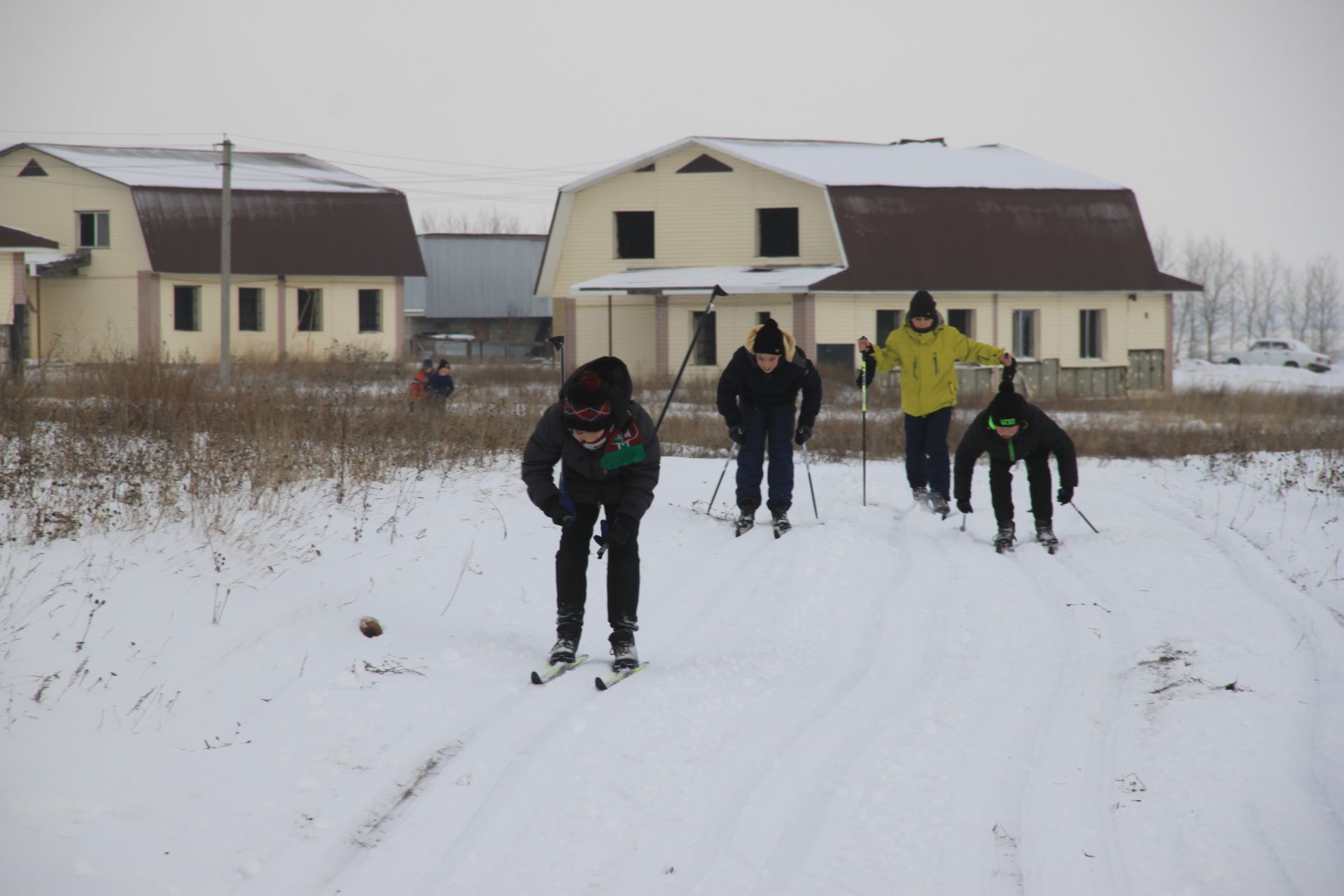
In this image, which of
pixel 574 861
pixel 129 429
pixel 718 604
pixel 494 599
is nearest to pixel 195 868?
pixel 574 861

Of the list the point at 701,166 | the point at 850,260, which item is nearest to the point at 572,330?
the point at 701,166

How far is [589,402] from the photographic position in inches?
255

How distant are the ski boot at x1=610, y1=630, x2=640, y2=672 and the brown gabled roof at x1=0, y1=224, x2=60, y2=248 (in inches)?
791

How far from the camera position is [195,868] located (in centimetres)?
441

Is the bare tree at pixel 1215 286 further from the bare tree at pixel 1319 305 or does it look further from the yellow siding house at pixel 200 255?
the yellow siding house at pixel 200 255

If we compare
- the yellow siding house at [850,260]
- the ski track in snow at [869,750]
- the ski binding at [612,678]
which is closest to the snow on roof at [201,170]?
the yellow siding house at [850,260]

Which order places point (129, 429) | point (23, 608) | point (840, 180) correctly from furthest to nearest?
1. point (840, 180)
2. point (129, 429)
3. point (23, 608)

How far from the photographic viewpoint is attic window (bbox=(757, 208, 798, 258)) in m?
33.2

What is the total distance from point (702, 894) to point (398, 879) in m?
1.12

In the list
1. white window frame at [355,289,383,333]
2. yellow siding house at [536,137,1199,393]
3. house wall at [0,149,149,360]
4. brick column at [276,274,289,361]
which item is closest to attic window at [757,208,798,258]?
yellow siding house at [536,137,1199,393]

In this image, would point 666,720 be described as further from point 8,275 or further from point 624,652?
point 8,275

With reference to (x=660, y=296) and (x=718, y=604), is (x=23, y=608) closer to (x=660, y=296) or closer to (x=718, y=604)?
(x=718, y=604)

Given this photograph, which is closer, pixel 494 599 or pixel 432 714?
pixel 432 714

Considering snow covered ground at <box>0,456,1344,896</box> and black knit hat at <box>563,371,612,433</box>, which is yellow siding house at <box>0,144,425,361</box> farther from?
black knit hat at <box>563,371,612,433</box>
